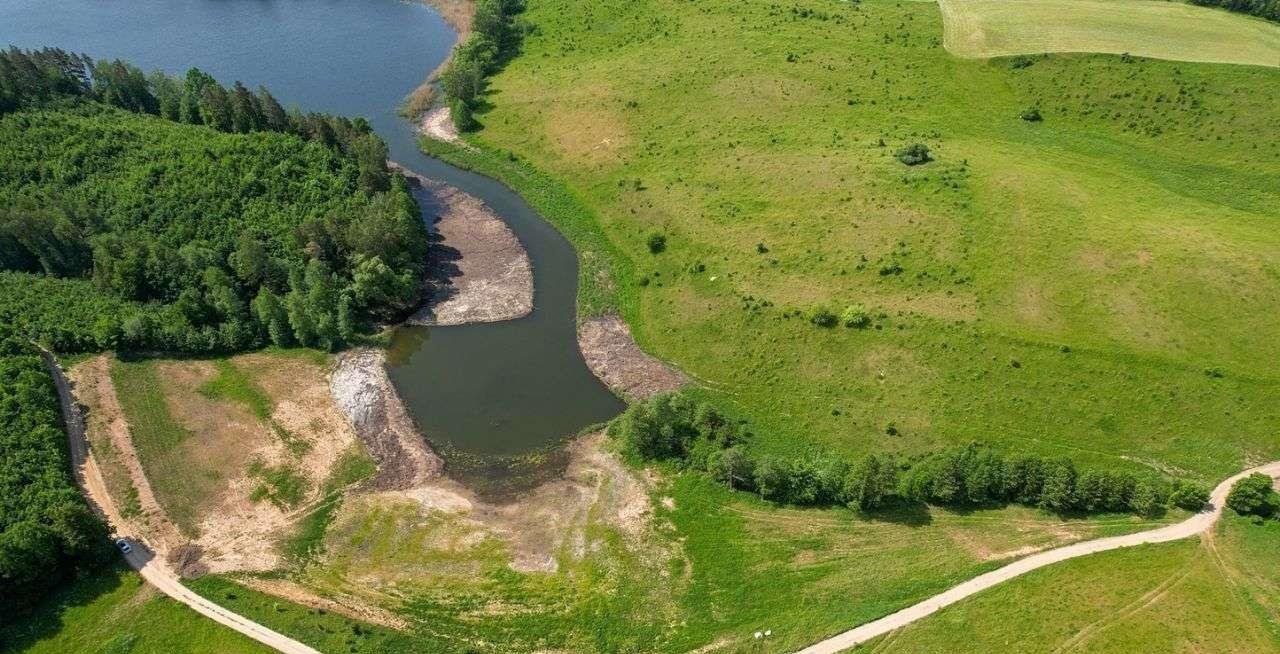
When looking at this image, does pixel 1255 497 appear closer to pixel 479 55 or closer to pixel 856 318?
pixel 856 318

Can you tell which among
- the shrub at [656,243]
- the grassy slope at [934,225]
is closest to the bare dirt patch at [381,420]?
the grassy slope at [934,225]

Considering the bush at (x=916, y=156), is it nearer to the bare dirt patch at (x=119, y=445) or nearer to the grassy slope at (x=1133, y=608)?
the grassy slope at (x=1133, y=608)

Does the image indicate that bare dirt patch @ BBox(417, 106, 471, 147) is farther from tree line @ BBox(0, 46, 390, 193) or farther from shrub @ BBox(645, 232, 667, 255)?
shrub @ BBox(645, 232, 667, 255)

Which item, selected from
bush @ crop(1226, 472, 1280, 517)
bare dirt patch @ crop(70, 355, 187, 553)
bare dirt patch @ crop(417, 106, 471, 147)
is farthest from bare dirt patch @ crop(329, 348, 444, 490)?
bush @ crop(1226, 472, 1280, 517)

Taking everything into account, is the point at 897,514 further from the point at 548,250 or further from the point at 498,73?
the point at 498,73

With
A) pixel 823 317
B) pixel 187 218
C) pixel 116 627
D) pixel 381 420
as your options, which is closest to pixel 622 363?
pixel 823 317

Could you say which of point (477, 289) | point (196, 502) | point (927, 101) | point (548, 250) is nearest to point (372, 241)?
point (477, 289)
